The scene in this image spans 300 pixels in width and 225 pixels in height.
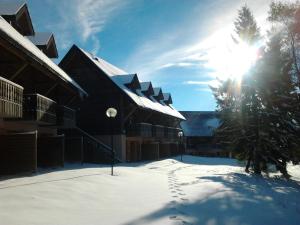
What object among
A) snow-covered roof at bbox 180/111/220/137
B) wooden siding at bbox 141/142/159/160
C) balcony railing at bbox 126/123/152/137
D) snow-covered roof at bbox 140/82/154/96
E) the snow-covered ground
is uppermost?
snow-covered roof at bbox 140/82/154/96

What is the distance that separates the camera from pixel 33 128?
20.6 metres

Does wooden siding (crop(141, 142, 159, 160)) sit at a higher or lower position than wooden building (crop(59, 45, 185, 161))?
lower

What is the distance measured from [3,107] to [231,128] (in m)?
15.4

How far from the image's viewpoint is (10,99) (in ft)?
47.9

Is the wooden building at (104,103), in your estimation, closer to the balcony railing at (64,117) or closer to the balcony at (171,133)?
the balcony railing at (64,117)

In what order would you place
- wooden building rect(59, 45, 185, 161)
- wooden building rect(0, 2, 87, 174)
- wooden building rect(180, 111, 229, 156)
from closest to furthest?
1. wooden building rect(0, 2, 87, 174)
2. wooden building rect(59, 45, 185, 161)
3. wooden building rect(180, 111, 229, 156)

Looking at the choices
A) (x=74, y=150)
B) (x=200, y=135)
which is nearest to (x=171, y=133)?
(x=200, y=135)

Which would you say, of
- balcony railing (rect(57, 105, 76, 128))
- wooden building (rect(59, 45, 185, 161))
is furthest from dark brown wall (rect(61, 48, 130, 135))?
balcony railing (rect(57, 105, 76, 128))

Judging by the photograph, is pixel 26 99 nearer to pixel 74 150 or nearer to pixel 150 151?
pixel 74 150

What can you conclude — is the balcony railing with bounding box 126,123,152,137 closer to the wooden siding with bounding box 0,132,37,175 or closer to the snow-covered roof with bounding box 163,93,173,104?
the wooden siding with bounding box 0,132,37,175

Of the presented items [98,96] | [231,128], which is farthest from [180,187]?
[98,96]

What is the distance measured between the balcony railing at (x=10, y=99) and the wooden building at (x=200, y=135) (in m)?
44.1

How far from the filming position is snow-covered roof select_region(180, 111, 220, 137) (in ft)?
200

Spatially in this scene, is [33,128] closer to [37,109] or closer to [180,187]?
[37,109]
